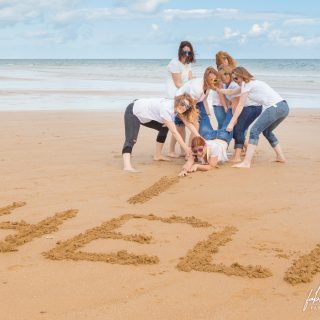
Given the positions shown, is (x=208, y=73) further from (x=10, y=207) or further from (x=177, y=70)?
(x=10, y=207)

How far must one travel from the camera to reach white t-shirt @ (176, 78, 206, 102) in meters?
7.75

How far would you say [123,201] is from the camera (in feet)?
19.7

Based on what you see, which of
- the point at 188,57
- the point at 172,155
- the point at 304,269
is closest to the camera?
the point at 304,269

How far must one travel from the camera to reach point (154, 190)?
6.40m

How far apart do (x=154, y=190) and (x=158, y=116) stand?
1.53 metres

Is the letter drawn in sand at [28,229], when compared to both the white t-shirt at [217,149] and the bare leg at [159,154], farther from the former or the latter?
the bare leg at [159,154]

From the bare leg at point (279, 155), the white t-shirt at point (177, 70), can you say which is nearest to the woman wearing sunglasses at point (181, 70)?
the white t-shirt at point (177, 70)

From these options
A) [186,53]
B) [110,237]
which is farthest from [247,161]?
[110,237]

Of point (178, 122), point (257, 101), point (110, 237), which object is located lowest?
point (110, 237)

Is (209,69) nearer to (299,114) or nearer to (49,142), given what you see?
(49,142)

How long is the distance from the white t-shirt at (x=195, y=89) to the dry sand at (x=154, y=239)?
940 mm

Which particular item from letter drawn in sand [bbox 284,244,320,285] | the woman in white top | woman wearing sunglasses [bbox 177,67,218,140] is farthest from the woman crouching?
letter drawn in sand [bbox 284,244,320,285]

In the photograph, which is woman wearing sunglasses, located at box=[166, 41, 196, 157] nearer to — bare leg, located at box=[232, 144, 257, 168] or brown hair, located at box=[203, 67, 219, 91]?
brown hair, located at box=[203, 67, 219, 91]
